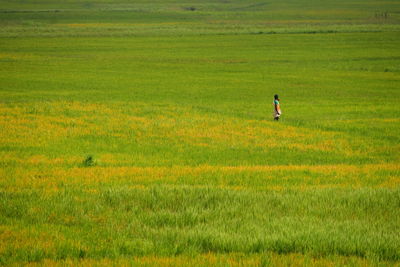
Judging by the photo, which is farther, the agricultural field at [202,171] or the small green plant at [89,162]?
the small green plant at [89,162]

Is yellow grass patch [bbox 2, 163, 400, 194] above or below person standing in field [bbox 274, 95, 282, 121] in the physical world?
below

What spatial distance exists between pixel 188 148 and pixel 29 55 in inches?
2365

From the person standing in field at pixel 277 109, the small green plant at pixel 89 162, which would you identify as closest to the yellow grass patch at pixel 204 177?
the small green plant at pixel 89 162

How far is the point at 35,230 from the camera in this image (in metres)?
9.37

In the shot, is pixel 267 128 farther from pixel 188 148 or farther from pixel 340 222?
pixel 340 222

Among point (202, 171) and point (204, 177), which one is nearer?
point (204, 177)

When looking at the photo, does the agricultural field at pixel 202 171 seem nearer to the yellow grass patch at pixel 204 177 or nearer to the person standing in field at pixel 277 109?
the yellow grass patch at pixel 204 177

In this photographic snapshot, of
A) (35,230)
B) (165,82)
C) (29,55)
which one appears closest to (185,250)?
(35,230)

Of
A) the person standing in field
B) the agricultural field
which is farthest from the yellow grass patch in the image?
the person standing in field

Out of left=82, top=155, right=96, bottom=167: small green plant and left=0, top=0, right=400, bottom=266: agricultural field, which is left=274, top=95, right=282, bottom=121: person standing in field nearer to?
left=0, top=0, right=400, bottom=266: agricultural field

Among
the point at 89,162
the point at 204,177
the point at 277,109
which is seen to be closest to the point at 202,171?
the point at 204,177

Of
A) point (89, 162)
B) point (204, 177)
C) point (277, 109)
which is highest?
point (277, 109)

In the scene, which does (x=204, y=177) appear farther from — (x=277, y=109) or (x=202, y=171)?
(x=277, y=109)

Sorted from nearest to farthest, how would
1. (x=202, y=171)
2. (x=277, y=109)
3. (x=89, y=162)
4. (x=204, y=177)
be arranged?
(x=204, y=177) → (x=202, y=171) → (x=89, y=162) → (x=277, y=109)
